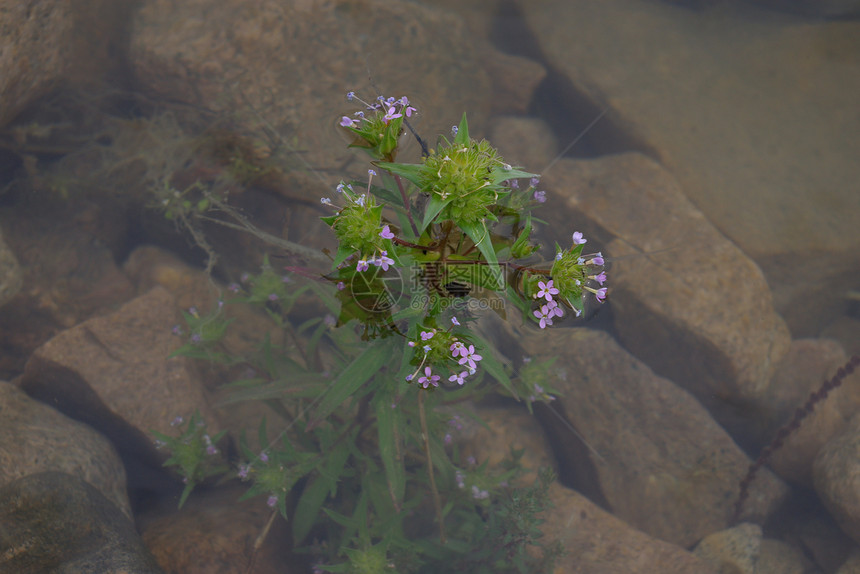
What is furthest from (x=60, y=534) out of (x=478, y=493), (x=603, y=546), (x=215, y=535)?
(x=603, y=546)

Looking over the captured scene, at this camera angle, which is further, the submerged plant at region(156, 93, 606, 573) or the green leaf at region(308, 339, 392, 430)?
the green leaf at region(308, 339, 392, 430)

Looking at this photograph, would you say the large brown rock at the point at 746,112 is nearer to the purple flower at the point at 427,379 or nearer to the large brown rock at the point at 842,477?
the large brown rock at the point at 842,477

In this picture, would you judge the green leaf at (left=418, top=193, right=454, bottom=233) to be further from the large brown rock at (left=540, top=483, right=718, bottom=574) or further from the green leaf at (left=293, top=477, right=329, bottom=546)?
the large brown rock at (left=540, top=483, right=718, bottom=574)

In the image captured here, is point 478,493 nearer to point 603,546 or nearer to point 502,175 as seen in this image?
point 603,546

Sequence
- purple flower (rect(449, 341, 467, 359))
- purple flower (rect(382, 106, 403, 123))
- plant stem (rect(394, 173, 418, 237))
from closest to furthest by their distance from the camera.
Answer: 1. purple flower (rect(449, 341, 467, 359))
2. purple flower (rect(382, 106, 403, 123))
3. plant stem (rect(394, 173, 418, 237))

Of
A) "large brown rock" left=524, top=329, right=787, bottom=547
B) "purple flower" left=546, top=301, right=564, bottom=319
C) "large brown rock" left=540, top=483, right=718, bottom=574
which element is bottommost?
"large brown rock" left=540, top=483, right=718, bottom=574

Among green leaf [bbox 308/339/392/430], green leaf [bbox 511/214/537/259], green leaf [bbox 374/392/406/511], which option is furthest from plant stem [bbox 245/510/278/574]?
green leaf [bbox 511/214/537/259]

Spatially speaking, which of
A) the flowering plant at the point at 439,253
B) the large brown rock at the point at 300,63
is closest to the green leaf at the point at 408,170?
the flowering plant at the point at 439,253
